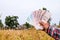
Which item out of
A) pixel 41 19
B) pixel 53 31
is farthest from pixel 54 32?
pixel 41 19

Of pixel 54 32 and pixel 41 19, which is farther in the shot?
pixel 54 32

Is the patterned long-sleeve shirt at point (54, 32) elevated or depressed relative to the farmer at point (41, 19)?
depressed

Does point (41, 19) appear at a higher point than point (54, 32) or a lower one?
higher

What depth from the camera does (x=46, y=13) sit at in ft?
6.27

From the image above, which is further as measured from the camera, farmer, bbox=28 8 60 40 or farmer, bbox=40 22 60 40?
farmer, bbox=40 22 60 40

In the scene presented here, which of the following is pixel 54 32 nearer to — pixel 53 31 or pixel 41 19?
pixel 53 31

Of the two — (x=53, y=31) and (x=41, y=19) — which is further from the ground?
(x=41, y=19)

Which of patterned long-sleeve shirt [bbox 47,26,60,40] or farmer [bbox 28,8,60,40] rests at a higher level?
farmer [bbox 28,8,60,40]

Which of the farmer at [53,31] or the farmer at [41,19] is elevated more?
the farmer at [41,19]

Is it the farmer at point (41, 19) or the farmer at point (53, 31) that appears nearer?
the farmer at point (41, 19)

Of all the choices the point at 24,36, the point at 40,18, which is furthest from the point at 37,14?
the point at 24,36

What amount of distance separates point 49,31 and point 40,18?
23cm

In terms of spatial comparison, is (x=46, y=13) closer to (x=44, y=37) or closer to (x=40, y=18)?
(x=40, y=18)

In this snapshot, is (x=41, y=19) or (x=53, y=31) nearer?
(x=41, y=19)
